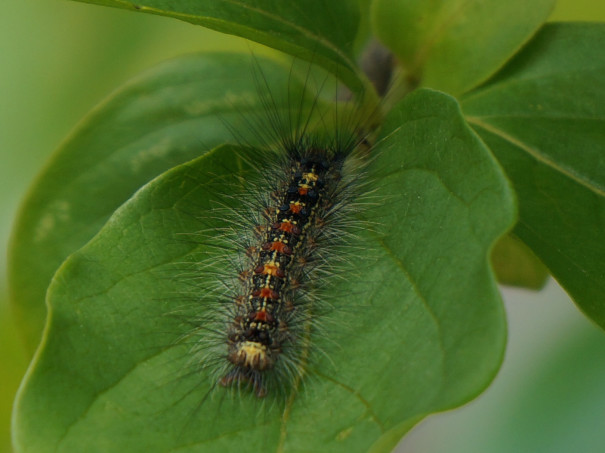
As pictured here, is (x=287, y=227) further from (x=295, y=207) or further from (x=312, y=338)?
(x=312, y=338)

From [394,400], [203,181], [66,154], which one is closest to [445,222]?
[394,400]

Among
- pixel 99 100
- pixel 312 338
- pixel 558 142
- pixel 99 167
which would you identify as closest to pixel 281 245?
pixel 312 338

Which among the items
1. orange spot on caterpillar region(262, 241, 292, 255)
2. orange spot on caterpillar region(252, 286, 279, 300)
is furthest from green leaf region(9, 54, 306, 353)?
orange spot on caterpillar region(252, 286, 279, 300)

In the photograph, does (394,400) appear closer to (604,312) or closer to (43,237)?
(604,312)

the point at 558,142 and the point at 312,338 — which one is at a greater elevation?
the point at 558,142

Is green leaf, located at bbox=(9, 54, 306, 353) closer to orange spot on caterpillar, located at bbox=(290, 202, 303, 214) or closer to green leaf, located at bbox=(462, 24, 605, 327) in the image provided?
orange spot on caterpillar, located at bbox=(290, 202, 303, 214)
